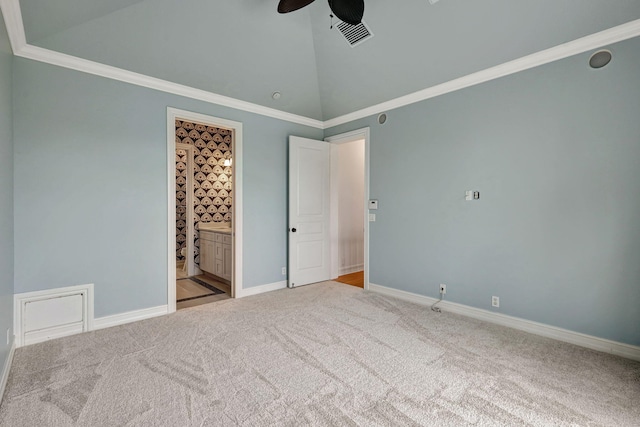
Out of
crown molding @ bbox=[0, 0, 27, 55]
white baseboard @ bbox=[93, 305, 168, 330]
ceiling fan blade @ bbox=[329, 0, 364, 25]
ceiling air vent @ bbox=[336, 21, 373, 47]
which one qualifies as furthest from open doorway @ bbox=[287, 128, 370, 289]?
crown molding @ bbox=[0, 0, 27, 55]

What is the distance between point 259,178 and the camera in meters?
4.36

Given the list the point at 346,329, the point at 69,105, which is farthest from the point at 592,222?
the point at 69,105

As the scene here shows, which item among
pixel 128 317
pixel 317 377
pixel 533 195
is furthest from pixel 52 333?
pixel 533 195

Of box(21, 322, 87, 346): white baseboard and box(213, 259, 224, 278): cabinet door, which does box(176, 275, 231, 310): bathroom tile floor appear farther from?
box(21, 322, 87, 346): white baseboard

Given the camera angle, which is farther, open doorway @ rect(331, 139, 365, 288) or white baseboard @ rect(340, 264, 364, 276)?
white baseboard @ rect(340, 264, 364, 276)

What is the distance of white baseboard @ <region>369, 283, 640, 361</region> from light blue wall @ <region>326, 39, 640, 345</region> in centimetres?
5

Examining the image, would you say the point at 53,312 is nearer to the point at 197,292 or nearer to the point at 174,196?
the point at 174,196

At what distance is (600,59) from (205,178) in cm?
555

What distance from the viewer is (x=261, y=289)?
439cm

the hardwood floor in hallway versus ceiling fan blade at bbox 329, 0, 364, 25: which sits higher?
ceiling fan blade at bbox 329, 0, 364, 25

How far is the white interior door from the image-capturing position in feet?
15.1

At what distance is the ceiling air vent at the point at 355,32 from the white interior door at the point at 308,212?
1.59 metres

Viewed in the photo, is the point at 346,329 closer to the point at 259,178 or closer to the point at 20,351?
the point at 259,178

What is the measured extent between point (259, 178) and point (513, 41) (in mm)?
3293
